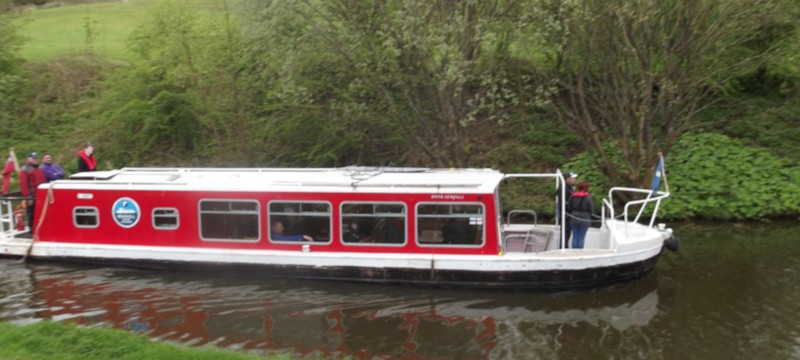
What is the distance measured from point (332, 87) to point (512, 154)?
6.16 m

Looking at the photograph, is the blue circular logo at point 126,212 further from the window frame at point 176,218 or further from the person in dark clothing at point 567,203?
the person in dark clothing at point 567,203

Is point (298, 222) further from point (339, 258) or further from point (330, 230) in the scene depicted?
point (339, 258)

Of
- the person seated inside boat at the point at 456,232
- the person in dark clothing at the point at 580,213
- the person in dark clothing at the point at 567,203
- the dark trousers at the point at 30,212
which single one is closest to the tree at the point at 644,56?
the person in dark clothing at the point at 567,203

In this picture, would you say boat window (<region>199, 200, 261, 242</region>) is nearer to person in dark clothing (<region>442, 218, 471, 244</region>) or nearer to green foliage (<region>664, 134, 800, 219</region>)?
person in dark clothing (<region>442, 218, 471, 244</region>)

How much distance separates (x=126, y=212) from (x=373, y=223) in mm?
5145

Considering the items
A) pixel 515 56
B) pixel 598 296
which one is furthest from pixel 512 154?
pixel 598 296

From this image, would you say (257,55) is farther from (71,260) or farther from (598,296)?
(598,296)

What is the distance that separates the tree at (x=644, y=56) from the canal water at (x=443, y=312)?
4.39m

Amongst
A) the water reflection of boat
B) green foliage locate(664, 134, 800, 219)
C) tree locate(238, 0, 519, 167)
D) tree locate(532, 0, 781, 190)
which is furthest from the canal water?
tree locate(238, 0, 519, 167)

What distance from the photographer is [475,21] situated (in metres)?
16.1

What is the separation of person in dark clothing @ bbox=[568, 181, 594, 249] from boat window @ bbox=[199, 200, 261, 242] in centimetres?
604

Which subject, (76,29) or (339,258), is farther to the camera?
(76,29)

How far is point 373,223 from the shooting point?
12758 mm

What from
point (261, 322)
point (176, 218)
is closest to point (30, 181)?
point (176, 218)
